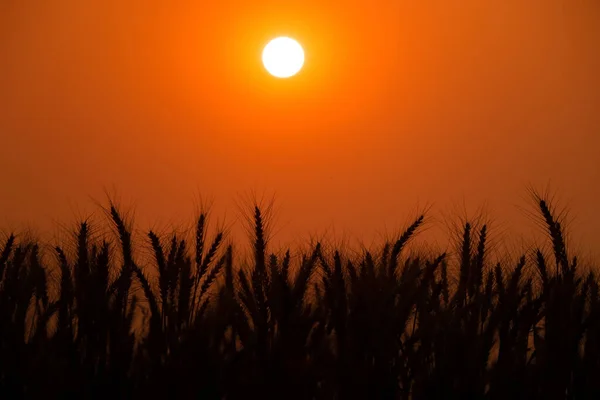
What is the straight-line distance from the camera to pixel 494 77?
7.84 feet

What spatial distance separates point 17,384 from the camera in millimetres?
965

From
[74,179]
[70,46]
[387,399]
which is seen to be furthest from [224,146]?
[387,399]

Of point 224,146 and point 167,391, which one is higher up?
point 224,146

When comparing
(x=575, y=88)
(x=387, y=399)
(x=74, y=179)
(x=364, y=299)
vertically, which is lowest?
(x=387, y=399)

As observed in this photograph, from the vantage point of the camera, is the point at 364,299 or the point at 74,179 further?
the point at 74,179

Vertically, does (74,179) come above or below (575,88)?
below

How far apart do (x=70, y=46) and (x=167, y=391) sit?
72.7 inches

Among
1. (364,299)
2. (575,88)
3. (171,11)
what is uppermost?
(171,11)

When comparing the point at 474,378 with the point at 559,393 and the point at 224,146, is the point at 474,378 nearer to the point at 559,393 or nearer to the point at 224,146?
the point at 559,393

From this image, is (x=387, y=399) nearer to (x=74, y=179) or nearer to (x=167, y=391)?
(x=167, y=391)

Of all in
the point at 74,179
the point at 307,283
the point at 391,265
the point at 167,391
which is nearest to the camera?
the point at 167,391

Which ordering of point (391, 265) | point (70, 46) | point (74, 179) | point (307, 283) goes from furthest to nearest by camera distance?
point (70, 46), point (74, 179), point (391, 265), point (307, 283)

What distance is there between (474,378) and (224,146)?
1.48m

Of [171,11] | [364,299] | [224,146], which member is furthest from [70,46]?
[364,299]
